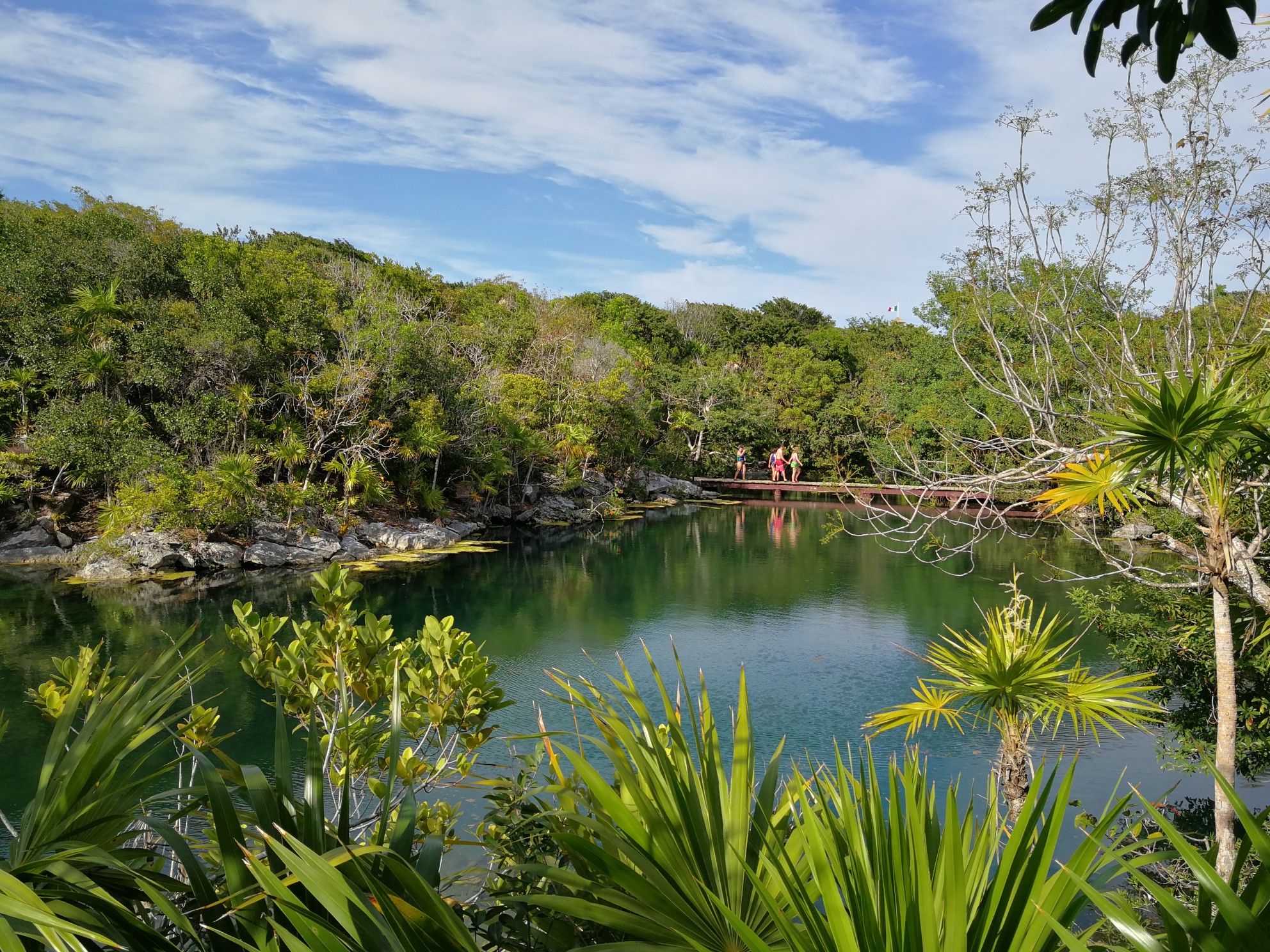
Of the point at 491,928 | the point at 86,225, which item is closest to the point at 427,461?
the point at 86,225

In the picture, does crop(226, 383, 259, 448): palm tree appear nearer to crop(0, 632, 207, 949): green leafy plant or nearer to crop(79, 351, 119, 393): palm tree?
crop(79, 351, 119, 393): palm tree

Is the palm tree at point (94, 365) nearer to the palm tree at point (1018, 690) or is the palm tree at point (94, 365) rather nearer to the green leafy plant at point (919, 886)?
the palm tree at point (1018, 690)

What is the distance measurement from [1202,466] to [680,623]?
433 inches

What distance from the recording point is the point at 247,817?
5.68 ft

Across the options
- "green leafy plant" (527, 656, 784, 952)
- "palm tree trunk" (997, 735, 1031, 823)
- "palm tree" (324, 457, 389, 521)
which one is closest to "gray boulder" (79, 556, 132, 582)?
"palm tree" (324, 457, 389, 521)

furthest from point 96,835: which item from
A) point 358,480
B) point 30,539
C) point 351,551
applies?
point 30,539

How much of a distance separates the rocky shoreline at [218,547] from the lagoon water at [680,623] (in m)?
0.84

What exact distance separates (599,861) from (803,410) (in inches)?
1398

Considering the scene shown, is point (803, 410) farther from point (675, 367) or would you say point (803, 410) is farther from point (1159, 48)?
point (1159, 48)

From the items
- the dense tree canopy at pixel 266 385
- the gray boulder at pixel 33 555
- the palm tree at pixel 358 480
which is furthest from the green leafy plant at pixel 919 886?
the gray boulder at pixel 33 555

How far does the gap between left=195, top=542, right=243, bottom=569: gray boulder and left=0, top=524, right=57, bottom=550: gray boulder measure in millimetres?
3160

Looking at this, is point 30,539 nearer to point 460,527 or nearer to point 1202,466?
point 460,527

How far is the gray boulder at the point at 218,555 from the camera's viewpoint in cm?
1617

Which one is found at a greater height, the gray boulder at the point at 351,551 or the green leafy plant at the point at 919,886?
the green leafy plant at the point at 919,886
